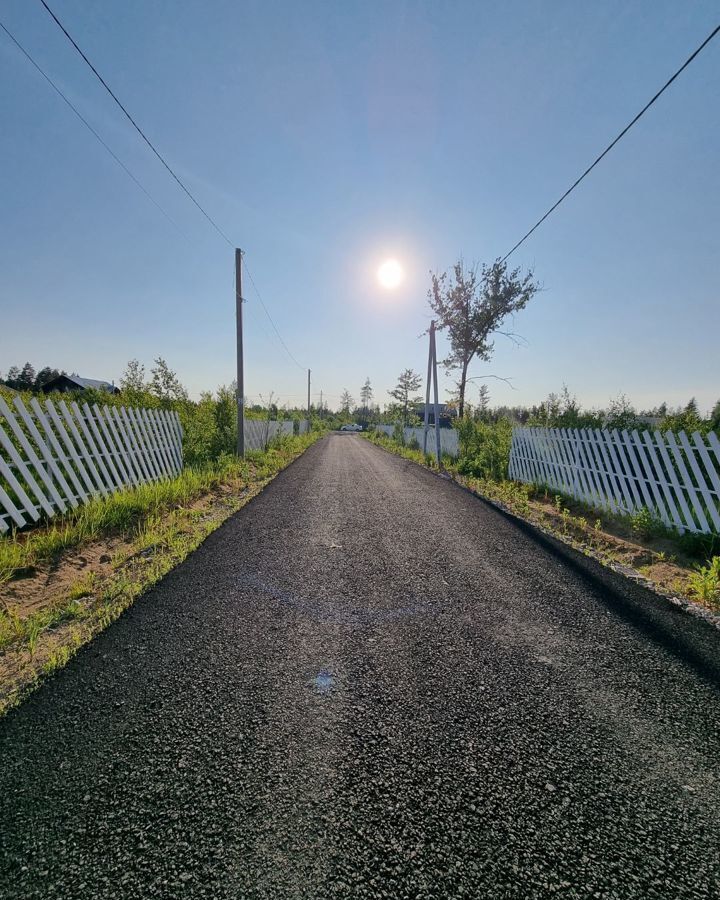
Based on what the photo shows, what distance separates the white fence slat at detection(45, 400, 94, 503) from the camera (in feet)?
16.5

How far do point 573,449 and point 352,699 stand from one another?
709cm

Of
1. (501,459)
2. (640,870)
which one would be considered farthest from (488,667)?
(501,459)

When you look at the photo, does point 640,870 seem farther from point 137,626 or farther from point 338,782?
point 137,626


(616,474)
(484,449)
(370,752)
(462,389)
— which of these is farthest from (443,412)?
(370,752)

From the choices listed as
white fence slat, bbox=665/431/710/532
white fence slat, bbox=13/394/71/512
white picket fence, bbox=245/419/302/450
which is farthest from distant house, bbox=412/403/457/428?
white fence slat, bbox=13/394/71/512

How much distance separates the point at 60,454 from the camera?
4980 mm

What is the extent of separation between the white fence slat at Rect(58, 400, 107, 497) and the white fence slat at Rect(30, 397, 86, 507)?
0.72 ft

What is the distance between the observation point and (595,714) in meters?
1.92

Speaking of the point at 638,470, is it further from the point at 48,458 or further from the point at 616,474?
the point at 48,458

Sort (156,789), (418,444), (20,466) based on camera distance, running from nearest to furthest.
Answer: (156,789), (20,466), (418,444)

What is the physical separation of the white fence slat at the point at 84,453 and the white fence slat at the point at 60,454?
22 cm

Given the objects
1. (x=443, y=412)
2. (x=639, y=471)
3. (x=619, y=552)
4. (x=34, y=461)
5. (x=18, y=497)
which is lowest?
(x=619, y=552)

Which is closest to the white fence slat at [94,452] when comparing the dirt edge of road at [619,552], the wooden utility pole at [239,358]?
the wooden utility pole at [239,358]

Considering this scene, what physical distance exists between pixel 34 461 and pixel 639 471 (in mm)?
8716
